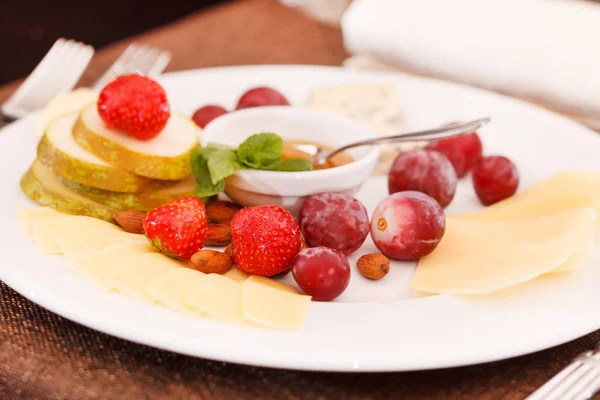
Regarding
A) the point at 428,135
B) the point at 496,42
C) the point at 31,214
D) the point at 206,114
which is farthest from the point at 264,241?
the point at 496,42

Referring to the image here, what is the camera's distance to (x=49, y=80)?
2.01 m

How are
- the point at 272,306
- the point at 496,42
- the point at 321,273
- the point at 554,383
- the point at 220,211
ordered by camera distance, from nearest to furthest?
the point at 554,383
the point at 272,306
the point at 321,273
the point at 220,211
the point at 496,42

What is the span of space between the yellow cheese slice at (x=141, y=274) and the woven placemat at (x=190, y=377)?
8 centimetres

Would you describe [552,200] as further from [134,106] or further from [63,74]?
[63,74]

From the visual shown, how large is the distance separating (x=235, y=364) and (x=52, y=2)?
5186 mm

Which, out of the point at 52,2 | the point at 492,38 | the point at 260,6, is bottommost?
the point at 52,2

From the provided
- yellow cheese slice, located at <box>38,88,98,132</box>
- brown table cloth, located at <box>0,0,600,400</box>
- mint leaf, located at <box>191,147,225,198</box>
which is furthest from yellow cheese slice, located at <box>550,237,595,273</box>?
yellow cheese slice, located at <box>38,88,98,132</box>

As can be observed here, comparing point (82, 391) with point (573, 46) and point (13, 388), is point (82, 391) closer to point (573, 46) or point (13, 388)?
point (13, 388)

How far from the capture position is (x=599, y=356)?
101cm

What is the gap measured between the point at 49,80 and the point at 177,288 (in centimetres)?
121

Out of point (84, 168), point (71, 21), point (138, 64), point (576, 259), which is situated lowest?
point (71, 21)

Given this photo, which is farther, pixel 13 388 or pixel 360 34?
pixel 360 34

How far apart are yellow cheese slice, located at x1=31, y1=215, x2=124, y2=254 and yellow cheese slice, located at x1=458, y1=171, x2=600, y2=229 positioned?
789 mm

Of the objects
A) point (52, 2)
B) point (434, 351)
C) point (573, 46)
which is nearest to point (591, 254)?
point (434, 351)
